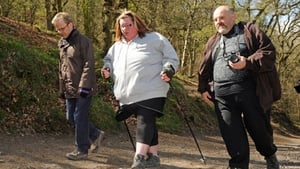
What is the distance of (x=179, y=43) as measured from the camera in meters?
35.3

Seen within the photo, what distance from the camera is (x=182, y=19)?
27828 millimetres

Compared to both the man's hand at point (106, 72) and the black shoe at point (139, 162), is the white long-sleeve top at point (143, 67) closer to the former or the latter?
the man's hand at point (106, 72)

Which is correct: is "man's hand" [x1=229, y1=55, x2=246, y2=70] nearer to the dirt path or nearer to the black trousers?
the black trousers

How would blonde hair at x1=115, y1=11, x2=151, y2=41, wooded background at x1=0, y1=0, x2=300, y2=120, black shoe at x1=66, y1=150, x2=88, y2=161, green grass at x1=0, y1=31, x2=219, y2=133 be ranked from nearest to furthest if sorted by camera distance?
blonde hair at x1=115, y1=11, x2=151, y2=41, black shoe at x1=66, y1=150, x2=88, y2=161, green grass at x1=0, y1=31, x2=219, y2=133, wooded background at x1=0, y1=0, x2=300, y2=120

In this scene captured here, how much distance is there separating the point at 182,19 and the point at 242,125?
22435mm

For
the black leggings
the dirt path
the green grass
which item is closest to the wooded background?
the green grass

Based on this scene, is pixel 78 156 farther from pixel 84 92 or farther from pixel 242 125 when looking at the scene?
pixel 242 125

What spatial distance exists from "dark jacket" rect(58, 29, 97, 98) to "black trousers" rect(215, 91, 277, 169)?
1.98 metres

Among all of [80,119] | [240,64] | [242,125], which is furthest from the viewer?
[80,119]

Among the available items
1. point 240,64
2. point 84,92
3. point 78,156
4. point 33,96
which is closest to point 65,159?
point 78,156

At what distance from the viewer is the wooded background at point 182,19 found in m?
18.5

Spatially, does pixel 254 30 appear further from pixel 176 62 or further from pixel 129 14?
pixel 129 14

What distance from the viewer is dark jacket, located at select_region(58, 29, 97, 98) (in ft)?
22.3

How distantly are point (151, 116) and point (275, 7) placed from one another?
28762 mm
